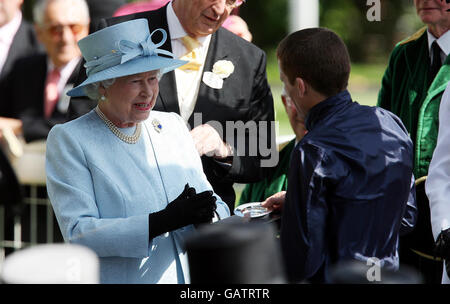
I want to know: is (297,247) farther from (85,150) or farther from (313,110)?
(85,150)

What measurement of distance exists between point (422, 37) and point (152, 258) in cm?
215

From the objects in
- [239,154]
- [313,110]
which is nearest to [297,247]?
[313,110]

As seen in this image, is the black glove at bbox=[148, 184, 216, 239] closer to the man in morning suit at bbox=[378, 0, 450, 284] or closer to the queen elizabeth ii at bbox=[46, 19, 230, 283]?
the queen elizabeth ii at bbox=[46, 19, 230, 283]

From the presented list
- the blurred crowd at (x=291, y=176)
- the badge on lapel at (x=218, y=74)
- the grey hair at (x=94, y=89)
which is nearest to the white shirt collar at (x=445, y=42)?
the blurred crowd at (x=291, y=176)

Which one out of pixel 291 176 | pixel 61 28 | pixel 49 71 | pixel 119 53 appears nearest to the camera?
pixel 291 176

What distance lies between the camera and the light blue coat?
2.44 metres

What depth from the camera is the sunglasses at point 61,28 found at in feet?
16.8

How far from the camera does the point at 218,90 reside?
11.3ft

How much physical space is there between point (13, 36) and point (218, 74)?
283cm

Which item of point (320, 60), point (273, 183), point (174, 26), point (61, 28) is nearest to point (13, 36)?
point (61, 28)

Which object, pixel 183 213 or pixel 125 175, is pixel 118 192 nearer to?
pixel 125 175

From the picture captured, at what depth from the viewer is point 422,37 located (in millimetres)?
3873

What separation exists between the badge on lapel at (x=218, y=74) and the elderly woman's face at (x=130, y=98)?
0.80 metres

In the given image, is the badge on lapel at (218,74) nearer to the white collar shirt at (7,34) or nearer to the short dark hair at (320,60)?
the short dark hair at (320,60)
